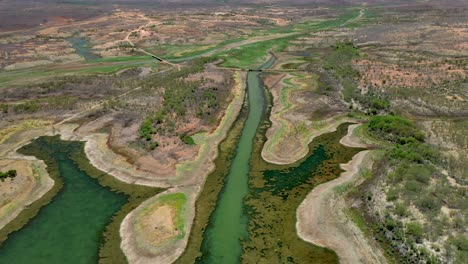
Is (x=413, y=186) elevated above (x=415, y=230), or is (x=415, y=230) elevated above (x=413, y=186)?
(x=413, y=186)

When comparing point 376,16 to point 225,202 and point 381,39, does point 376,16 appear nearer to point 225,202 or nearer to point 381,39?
point 381,39

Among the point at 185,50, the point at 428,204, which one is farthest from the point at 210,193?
the point at 185,50

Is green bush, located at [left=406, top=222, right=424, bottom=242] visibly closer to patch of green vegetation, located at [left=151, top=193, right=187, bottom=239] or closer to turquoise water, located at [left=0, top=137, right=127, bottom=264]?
patch of green vegetation, located at [left=151, top=193, right=187, bottom=239]

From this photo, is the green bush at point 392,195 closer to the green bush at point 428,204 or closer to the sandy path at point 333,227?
the green bush at point 428,204

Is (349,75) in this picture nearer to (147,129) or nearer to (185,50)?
(147,129)

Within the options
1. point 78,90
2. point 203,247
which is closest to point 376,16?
point 78,90

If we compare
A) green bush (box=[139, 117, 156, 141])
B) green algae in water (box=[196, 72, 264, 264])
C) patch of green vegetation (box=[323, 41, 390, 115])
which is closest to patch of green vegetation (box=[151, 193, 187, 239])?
green algae in water (box=[196, 72, 264, 264])

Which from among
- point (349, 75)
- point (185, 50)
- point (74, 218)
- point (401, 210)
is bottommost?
point (185, 50)
